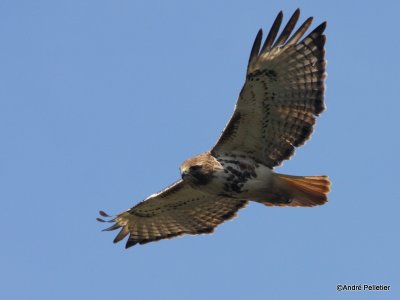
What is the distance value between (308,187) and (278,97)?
1371mm

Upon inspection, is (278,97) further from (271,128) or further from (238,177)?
(238,177)

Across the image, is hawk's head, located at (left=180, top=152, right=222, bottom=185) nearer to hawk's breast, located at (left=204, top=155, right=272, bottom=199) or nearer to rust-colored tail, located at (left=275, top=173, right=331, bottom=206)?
hawk's breast, located at (left=204, top=155, right=272, bottom=199)

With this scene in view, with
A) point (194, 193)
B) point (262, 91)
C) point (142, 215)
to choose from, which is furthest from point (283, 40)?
point (142, 215)

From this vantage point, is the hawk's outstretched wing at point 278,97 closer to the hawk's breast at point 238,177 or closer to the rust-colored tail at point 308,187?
the hawk's breast at point 238,177

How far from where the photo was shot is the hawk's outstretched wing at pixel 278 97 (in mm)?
13062

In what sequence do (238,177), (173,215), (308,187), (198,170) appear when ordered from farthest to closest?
(173,215) → (308,187) → (238,177) → (198,170)

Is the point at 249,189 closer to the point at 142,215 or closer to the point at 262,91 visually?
the point at 262,91

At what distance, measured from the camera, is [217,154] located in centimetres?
1343

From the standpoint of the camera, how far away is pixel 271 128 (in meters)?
13.6

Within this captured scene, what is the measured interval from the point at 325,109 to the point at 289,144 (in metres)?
0.73

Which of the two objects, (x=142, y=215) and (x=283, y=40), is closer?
(x=283, y=40)

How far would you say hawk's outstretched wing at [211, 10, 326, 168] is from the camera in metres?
13.1

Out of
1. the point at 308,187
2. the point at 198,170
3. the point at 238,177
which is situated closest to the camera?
the point at 198,170

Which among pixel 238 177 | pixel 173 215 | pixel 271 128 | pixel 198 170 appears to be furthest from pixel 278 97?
pixel 173 215
